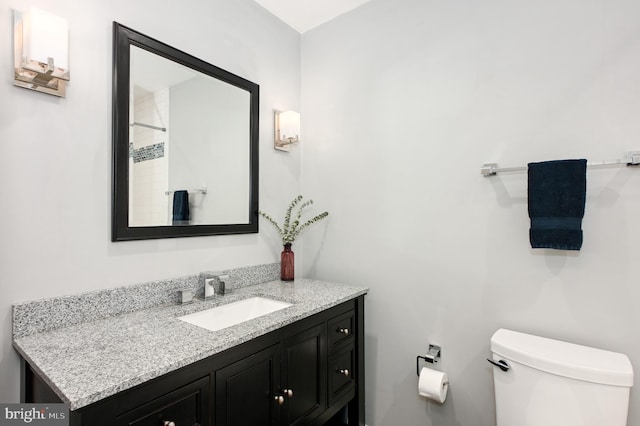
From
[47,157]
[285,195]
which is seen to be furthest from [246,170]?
[47,157]

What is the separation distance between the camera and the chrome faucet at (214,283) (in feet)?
5.27

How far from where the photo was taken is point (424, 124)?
1.77 m

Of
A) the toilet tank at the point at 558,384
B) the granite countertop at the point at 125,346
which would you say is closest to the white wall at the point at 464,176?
the toilet tank at the point at 558,384

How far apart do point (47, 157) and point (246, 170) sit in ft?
3.04

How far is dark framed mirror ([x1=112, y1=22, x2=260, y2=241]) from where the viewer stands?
4.50ft

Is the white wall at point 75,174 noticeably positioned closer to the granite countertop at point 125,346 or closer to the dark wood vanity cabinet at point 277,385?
the granite countertop at point 125,346

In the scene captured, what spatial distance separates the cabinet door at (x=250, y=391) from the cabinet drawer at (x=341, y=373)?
0.38 metres

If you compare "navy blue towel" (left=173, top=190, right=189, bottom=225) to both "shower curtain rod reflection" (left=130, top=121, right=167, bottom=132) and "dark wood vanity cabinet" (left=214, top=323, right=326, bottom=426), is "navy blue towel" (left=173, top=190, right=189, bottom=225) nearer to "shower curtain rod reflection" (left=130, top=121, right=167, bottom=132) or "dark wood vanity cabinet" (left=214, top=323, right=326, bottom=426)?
"shower curtain rod reflection" (left=130, top=121, right=167, bottom=132)

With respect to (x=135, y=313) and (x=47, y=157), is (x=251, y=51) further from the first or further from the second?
(x=135, y=313)

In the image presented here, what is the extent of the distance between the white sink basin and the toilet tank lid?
974 millimetres

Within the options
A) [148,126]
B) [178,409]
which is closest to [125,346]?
[178,409]

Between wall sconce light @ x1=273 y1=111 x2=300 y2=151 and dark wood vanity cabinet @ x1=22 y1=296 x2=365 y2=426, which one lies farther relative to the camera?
wall sconce light @ x1=273 y1=111 x2=300 y2=151

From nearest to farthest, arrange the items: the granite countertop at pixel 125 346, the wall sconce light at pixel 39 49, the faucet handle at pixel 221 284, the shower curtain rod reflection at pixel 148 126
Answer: the granite countertop at pixel 125 346 → the wall sconce light at pixel 39 49 → the shower curtain rod reflection at pixel 148 126 → the faucet handle at pixel 221 284

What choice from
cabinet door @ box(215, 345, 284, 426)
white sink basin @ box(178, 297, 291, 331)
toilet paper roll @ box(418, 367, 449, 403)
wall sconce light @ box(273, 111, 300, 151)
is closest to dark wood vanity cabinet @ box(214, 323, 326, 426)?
cabinet door @ box(215, 345, 284, 426)
